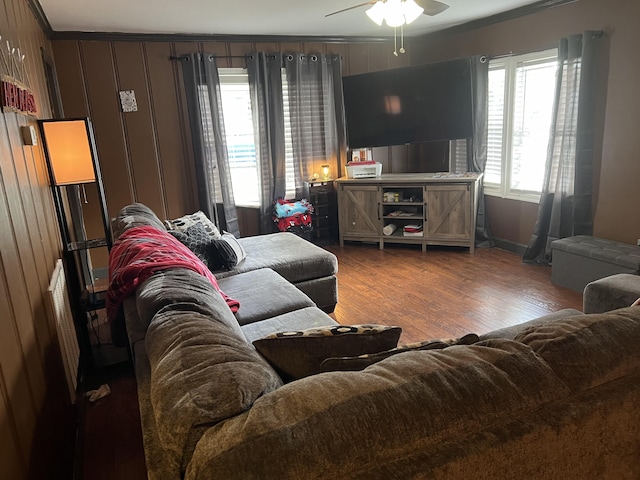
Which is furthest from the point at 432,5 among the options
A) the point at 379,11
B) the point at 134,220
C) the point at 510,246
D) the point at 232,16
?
the point at 510,246

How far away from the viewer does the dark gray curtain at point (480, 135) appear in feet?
15.9

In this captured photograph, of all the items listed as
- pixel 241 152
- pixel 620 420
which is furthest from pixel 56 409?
pixel 241 152

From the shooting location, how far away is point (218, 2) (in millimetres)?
3541

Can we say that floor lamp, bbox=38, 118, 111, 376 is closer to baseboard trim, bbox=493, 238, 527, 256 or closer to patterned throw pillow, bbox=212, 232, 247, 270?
patterned throw pillow, bbox=212, 232, 247, 270

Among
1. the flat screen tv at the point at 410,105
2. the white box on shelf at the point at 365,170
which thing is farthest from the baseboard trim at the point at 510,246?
the white box on shelf at the point at 365,170

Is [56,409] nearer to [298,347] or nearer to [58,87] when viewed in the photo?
[298,347]

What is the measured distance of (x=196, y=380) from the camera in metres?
Result: 0.99

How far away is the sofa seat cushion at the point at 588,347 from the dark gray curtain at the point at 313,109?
4.43 meters

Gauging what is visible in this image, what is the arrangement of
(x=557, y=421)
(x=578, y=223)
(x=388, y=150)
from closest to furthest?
(x=557, y=421) → (x=578, y=223) → (x=388, y=150)

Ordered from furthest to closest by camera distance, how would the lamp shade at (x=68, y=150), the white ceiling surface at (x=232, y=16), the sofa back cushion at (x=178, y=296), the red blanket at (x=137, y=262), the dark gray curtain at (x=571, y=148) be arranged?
the dark gray curtain at (x=571, y=148) → the white ceiling surface at (x=232, y=16) → the lamp shade at (x=68, y=150) → the red blanket at (x=137, y=262) → the sofa back cushion at (x=178, y=296)

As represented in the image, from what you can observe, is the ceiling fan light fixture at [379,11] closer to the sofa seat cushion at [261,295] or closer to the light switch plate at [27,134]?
the sofa seat cushion at [261,295]

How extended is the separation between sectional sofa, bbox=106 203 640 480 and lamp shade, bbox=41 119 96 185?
192 cm

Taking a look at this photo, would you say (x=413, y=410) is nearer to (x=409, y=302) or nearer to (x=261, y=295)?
(x=261, y=295)

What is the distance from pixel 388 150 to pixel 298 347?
4.87 metres
